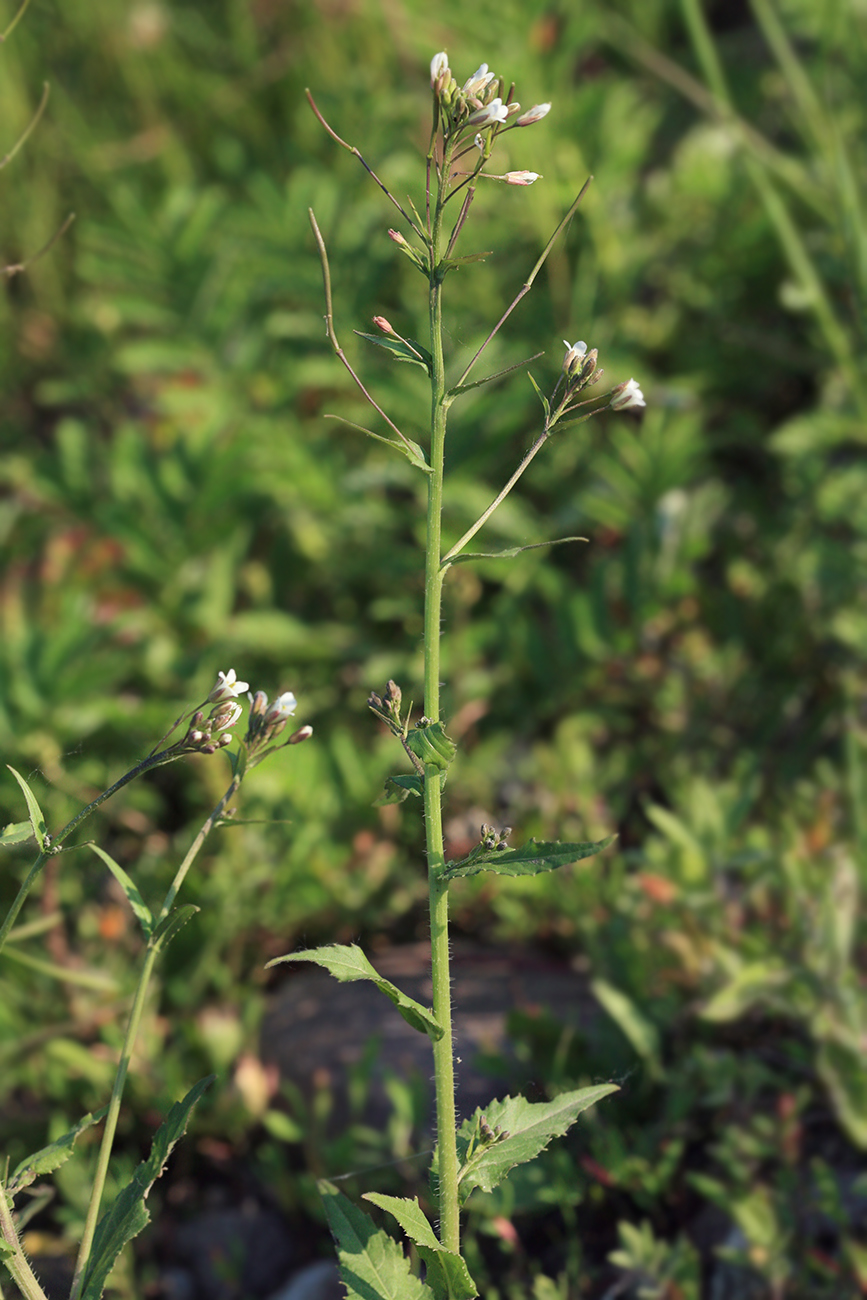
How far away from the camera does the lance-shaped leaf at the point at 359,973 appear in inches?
42.9

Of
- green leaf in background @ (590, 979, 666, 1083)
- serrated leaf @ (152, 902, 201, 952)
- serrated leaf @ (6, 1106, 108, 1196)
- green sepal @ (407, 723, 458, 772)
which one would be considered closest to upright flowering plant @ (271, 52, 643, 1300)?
green sepal @ (407, 723, 458, 772)

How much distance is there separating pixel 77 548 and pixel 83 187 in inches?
67.1

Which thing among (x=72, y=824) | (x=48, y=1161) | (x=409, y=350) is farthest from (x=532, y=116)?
(x=48, y=1161)

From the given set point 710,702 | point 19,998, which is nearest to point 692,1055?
point 710,702

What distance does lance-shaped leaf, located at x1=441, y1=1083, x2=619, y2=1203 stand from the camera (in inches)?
47.8

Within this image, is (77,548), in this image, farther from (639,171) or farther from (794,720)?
(639,171)

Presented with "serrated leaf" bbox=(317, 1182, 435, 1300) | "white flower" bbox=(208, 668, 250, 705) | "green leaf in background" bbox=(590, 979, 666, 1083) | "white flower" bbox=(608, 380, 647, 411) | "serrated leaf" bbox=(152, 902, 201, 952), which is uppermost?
"white flower" bbox=(608, 380, 647, 411)

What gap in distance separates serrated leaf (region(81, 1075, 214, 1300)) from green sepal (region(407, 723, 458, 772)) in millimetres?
408

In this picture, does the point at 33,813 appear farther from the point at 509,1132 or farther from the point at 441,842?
the point at 509,1132

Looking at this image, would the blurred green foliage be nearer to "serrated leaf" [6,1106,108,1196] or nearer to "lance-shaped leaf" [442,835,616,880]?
"serrated leaf" [6,1106,108,1196]

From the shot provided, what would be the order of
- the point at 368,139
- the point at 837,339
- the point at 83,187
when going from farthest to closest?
the point at 83,187, the point at 368,139, the point at 837,339

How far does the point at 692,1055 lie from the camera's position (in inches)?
79.0

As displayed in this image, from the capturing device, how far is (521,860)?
116 cm

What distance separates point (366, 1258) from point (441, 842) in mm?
501
